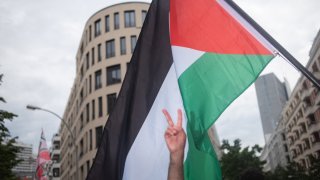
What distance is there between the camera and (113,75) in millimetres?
39625

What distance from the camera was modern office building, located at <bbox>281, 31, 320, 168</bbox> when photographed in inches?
1880

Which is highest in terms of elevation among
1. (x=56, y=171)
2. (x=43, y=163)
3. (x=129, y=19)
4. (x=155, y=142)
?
(x=129, y=19)

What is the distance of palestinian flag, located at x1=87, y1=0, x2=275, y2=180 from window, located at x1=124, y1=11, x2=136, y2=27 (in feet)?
123

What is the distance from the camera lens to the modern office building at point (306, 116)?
47.8 m

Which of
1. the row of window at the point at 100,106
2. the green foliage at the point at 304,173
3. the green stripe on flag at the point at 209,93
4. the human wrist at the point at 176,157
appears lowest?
the human wrist at the point at 176,157

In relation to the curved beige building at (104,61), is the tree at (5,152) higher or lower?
lower

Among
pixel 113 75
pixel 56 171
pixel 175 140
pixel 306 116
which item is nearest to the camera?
pixel 175 140

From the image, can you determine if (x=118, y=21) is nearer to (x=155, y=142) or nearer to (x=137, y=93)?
(x=137, y=93)

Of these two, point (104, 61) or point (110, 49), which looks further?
point (110, 49)

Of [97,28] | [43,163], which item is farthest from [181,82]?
[97,28]

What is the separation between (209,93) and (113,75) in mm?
36258

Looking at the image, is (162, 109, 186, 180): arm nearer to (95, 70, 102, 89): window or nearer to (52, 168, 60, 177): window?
(95, 70, 102, 89): window

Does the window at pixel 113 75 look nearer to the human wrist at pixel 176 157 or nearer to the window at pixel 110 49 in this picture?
the window at pixel 110 49

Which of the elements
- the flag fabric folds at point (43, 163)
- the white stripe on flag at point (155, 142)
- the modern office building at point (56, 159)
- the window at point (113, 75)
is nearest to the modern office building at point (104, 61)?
the window at point (113, 75)
